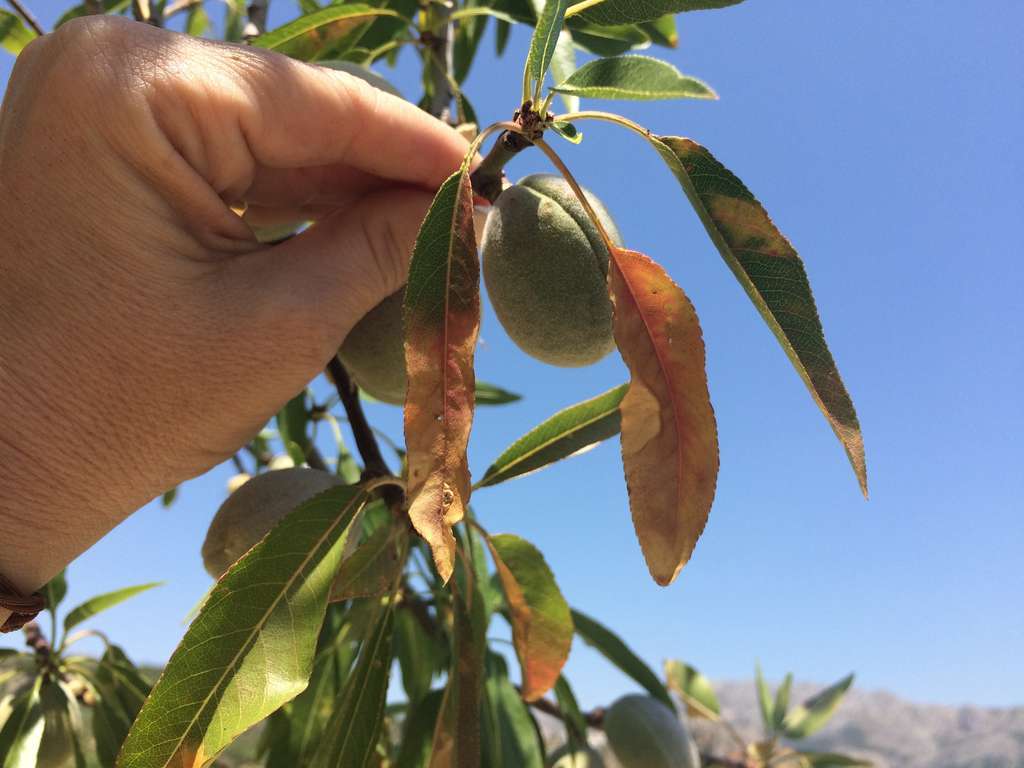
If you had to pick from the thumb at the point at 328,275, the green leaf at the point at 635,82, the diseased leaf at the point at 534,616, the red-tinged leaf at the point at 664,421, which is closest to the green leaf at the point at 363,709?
the diseased leaf at the point at 534,616

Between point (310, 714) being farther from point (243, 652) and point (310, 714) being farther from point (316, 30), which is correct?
point (316, 30)

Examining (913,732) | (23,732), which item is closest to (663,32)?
(23,732)

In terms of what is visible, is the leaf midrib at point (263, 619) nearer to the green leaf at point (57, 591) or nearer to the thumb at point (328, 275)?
the thumb at point (328, 275)

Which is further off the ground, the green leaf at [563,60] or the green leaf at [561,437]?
the green leaf at [563,60]

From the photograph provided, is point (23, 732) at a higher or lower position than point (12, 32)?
lower

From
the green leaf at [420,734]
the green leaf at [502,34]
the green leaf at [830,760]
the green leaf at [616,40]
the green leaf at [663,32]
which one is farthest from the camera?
the green leaf at [830,760]

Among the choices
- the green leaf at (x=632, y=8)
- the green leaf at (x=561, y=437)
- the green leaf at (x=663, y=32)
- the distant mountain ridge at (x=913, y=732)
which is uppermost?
the green leaf at (x=663, y=32)

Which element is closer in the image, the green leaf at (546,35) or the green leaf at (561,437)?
the green leaf at (546,35)
